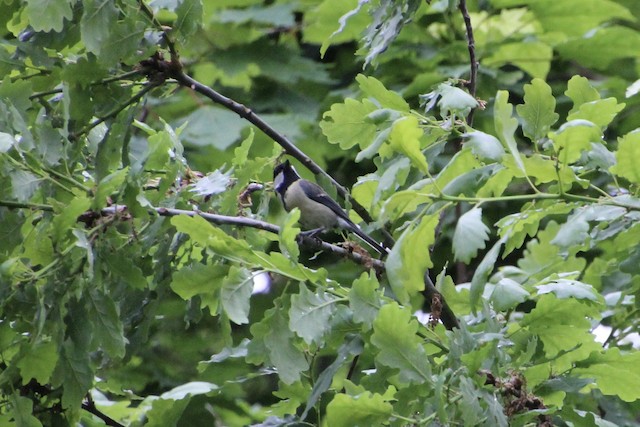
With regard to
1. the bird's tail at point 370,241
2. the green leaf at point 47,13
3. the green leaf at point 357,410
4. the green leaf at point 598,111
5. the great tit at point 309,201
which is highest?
the green leaf at point 47,13

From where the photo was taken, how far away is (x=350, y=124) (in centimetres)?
326

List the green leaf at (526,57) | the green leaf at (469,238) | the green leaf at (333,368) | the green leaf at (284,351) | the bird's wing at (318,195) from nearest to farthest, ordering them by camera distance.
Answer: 1. the green leaf at (469,238)
2. the green leaf at (284,351)
3. the green leaf at (333,368)
4. the bird's wing at (318,195)
5. the green leaf at (526,57)

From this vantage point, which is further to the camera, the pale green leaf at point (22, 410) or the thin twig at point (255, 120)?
the thin twig at point (255, 120)

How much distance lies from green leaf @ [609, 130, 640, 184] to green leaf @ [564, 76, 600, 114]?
0.28m

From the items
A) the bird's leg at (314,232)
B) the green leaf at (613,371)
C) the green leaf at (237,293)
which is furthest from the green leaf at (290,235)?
the bird's leg at (314,232)

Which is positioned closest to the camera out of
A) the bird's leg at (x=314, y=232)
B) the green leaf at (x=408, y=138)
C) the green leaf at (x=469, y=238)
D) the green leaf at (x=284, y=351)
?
the green leaf at (x=469, y=238)

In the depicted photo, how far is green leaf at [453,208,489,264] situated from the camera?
241 cm

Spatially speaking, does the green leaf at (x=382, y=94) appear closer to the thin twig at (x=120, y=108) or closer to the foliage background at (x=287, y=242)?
the foliage background at (x=287, y=242)

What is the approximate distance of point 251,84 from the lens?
734cm

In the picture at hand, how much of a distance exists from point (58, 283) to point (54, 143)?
42 centimetres

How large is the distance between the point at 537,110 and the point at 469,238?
0.60m

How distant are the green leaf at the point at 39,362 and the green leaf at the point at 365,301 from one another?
860mm

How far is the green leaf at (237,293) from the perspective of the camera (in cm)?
260

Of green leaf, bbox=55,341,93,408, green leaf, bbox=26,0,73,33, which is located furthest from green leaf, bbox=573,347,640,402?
green leaf, bbox=26,0,73,33
